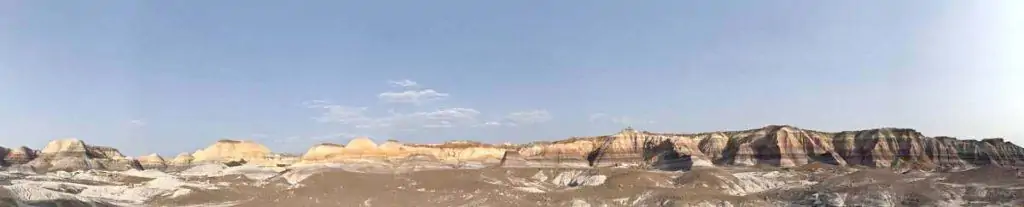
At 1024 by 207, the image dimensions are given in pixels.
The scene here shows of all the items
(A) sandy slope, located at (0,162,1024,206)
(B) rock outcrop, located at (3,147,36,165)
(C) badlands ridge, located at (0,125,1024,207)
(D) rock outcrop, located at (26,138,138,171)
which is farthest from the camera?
(B) rock outcrop, located at (3,147,36,165)

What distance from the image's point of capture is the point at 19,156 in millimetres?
107625

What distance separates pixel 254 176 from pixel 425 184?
2005 cm

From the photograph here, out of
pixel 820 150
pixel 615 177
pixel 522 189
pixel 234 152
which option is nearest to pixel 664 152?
pixel 820 150

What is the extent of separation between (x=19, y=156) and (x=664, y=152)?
9979 centimetres

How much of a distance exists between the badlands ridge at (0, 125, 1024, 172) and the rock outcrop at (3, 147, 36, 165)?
0.13 meters

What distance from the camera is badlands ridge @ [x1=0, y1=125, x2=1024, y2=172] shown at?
259 feet

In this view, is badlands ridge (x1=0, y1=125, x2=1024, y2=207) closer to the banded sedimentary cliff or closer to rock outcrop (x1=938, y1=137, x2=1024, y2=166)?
rock outcrop (x1=938, y1=137, x2=1024, y2=166)

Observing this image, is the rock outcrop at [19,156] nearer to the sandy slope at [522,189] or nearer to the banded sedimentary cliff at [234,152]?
the banded sedimentary cliff at [234,152]

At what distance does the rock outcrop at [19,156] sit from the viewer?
105 meters

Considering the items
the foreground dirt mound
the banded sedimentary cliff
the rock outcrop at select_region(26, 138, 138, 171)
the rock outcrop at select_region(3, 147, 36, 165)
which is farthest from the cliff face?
the rock outcrop at select_region(3, 147, 36, 165)

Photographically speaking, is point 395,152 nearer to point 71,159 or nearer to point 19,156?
point 71,159

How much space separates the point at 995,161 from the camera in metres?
77.1

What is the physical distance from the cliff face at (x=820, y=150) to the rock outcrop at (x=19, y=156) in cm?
8909

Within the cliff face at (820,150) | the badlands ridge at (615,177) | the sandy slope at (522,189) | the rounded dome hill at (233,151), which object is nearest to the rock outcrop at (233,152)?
the rounded dome hill at (233,151)
